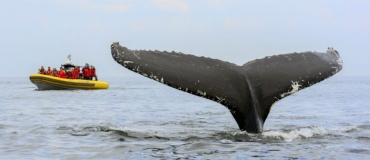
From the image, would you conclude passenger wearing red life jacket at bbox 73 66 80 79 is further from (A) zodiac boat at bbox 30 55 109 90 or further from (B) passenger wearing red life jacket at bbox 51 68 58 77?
(B) passenger wearing red life jacket at bbox 51 68 58 77

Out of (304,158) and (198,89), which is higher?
(198,89)

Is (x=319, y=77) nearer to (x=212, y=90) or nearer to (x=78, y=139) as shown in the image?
(x=212, y=90)

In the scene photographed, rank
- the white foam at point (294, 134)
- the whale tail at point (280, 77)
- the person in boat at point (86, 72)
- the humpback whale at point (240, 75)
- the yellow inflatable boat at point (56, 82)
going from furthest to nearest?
the person in boat at point (86, 72) < the yellow inflatable boat at point (56, 82) < the white foam at point (294, 134) < the whale tail at point (280, 77) < the humpback whale at point (240, 75)

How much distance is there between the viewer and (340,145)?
292 inches

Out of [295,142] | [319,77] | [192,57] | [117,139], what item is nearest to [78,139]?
[117,139]

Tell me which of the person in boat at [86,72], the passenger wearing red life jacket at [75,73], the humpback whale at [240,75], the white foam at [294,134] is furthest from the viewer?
the person in boat at [86,72]

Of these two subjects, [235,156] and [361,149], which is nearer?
[235,156]

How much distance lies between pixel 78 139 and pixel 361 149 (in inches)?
175

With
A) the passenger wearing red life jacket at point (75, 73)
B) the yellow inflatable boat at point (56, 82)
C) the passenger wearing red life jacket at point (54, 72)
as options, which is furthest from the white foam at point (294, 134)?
the passenger wearing red life jacket at point (54, 72)

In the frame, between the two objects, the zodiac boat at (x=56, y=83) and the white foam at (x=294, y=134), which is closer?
the white foam at (x=294, y=134)

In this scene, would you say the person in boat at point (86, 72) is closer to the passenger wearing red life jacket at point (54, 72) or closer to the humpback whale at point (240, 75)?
the passenger wearing red life jacket at point (54, 72)

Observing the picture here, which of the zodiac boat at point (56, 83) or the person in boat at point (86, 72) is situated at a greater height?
the person in boat at point (86, 72)

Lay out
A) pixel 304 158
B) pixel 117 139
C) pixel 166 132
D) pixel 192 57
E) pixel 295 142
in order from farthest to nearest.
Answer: pixel 166 132
pixel 117 139
pixel 295 142
pixel 192 57
pixel 304 158

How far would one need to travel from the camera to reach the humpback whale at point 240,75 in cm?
651
